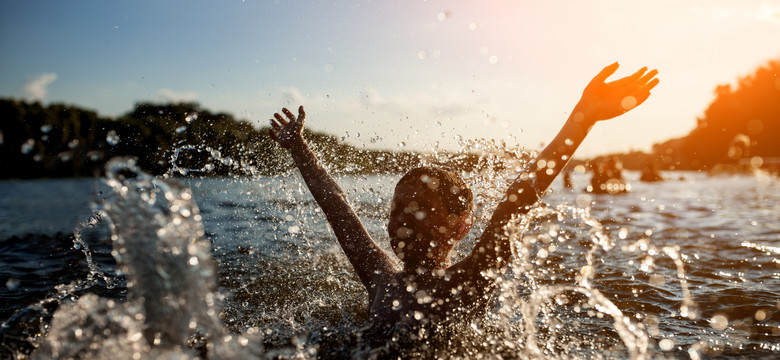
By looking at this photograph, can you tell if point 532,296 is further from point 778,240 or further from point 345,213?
point 778,240

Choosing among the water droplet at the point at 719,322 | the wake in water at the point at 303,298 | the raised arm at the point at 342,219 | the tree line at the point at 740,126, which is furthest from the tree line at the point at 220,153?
the tree line at the point at 740,126

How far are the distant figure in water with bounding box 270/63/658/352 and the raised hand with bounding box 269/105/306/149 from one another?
0.55 metres

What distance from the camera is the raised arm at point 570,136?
2662mm

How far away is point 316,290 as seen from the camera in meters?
4.66

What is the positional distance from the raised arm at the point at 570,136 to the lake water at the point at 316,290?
0.43 meters

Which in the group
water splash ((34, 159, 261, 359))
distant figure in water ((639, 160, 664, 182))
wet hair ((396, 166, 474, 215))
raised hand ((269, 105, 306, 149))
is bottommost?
distant figure in water ((639, 160, 664, 182))

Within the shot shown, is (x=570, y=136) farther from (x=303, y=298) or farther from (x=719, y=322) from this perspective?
(x=303, y=298)

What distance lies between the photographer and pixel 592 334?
3.36 metres

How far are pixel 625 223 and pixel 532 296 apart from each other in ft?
22.0

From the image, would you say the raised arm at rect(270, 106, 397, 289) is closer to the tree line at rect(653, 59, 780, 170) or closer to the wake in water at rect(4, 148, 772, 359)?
the wake in water at rect(4, 148, 772, 359)

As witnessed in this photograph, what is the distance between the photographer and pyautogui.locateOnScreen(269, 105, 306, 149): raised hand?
3.65 meters

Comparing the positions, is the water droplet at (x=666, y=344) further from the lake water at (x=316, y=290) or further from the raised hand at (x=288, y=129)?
→ the raised hand at (x=288, y=129)

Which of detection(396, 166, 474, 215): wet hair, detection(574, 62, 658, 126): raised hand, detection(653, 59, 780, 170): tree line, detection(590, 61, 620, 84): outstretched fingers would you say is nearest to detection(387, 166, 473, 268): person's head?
detection(396, 166, 474, 215): wet hair

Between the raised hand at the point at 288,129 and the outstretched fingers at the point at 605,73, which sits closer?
the outstretched fingers at the point at 605,73
